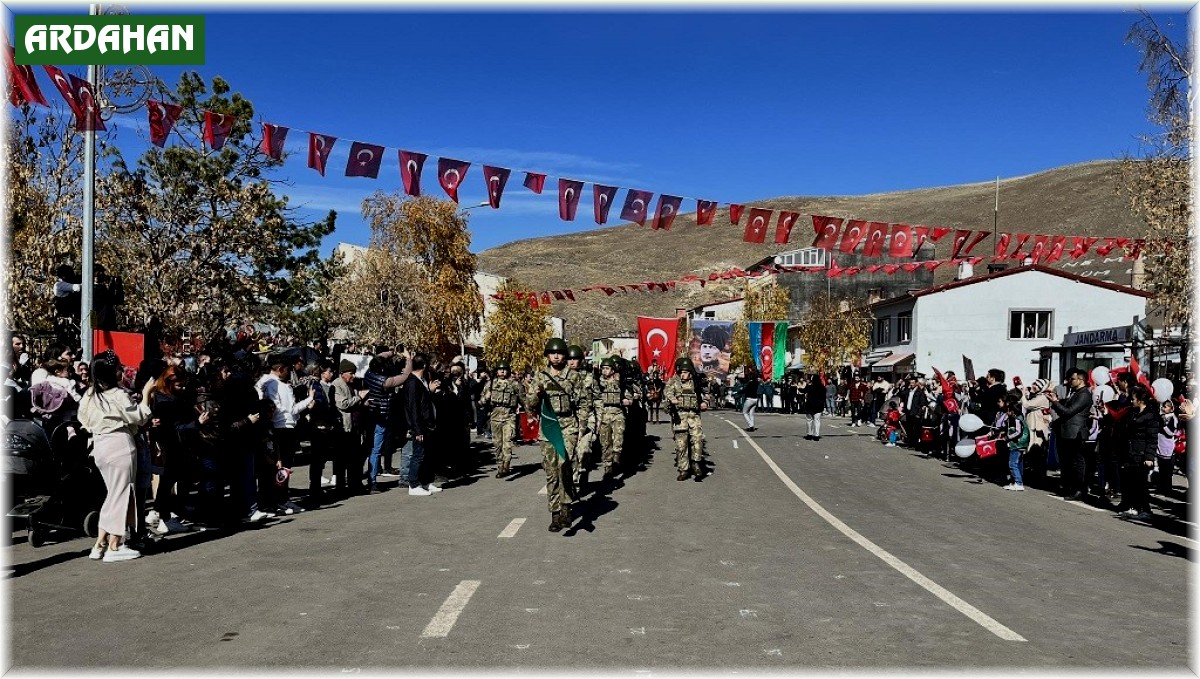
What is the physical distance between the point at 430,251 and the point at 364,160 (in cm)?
3082

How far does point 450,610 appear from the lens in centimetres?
682

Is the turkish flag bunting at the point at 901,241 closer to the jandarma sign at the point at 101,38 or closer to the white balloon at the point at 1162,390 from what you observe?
the white balloon at the point at 1162,390

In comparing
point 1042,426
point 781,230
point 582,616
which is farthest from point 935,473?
point 582,616

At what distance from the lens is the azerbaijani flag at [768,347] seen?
39.5 m

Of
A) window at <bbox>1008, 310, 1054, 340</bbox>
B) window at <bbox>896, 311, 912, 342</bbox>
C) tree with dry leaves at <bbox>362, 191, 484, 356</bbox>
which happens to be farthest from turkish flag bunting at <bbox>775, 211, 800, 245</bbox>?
window at <bbox>896, 311, 912, 342</bbox>

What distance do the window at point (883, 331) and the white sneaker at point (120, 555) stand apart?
54051 millimetres

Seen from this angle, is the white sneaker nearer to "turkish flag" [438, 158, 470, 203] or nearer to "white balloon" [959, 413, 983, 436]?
"turkish flag" [438, 158, 470, 203]

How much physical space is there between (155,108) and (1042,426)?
14717 mm

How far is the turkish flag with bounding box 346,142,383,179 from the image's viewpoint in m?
17.9

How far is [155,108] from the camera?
16.3 m

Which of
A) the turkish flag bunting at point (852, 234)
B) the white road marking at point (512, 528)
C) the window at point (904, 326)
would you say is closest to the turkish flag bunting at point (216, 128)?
the white road marking at point (512, 528)

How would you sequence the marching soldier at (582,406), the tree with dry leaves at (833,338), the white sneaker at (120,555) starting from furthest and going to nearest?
the tree with dry leaves at (833,338), the marching soldier at (582,406), the white sneaker at (120,555)

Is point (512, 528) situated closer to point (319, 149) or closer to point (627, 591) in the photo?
point (627, 591)

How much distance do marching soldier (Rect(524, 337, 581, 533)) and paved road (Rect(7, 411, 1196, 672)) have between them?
0.48 metres
